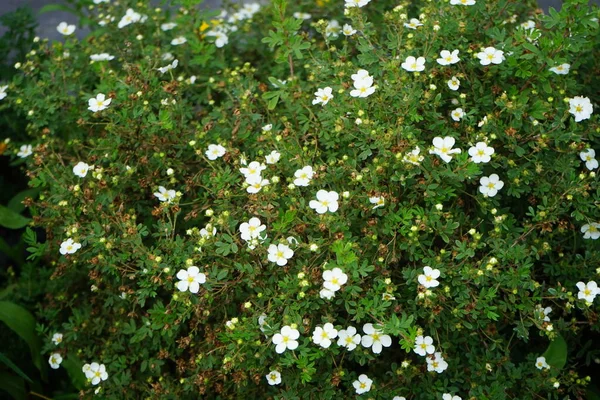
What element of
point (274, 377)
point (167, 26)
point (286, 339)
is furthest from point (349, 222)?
point (167, 26)

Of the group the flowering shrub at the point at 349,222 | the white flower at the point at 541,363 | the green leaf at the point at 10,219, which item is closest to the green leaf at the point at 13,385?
the flowering shrub at the point at 349,222

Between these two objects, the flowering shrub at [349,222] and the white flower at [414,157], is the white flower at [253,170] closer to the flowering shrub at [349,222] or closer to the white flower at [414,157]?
the flowering shrub at [349,222]

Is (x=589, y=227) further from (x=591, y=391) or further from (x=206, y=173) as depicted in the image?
(x=206, y=173)

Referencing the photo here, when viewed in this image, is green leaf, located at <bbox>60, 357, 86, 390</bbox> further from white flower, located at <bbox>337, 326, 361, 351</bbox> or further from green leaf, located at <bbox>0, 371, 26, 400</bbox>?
white flower, located at <bbox>337, 326, 361, 351</bbox>

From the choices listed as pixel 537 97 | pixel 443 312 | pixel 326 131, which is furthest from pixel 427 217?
pixel 537 97

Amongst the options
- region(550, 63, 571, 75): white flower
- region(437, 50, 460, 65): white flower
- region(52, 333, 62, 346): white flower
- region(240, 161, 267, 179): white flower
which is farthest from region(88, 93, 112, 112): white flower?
region(550, 63, 571, 75): white flower

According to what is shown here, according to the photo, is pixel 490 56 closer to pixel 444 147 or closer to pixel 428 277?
pixel 444 147
